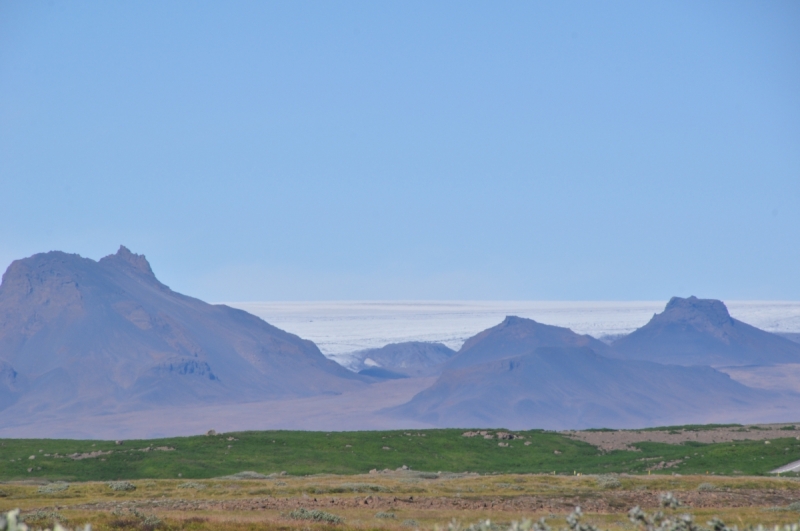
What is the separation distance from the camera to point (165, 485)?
62.9 metres

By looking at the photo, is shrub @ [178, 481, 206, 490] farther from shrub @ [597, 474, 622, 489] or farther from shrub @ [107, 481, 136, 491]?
shrub @ [597, 474, 622, 489]

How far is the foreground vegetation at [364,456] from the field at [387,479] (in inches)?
7.6

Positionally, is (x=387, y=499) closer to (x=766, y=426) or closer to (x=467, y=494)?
(x=467, y=494)

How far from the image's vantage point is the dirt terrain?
96.3m

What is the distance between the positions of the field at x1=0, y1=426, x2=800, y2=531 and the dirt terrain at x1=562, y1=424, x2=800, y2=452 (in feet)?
1.74

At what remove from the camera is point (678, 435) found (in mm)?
103375

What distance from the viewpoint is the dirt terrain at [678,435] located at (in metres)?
96.3

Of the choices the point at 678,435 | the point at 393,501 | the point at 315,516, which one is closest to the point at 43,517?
the point at 315,516

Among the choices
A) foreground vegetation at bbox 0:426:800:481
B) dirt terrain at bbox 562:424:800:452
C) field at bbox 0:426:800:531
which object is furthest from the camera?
dirt terrain at bbox 562:424:800:452

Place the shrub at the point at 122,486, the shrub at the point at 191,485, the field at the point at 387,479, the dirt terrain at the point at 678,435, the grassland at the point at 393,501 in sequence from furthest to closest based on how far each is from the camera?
the dirt terrain at the point at 678,435 < the shrub at the point at 191,485 < the shrub at the point at 122,486 < the field at the point at 387,479 < the grassland at the point at 393,501

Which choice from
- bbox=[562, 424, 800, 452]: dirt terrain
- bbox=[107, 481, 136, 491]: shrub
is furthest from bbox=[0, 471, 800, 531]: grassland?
bbox=[562, 424, 800, 452]: dirt terrain

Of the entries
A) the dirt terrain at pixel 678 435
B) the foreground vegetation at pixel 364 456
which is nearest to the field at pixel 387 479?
the foreground vegetation at pixel 364 456

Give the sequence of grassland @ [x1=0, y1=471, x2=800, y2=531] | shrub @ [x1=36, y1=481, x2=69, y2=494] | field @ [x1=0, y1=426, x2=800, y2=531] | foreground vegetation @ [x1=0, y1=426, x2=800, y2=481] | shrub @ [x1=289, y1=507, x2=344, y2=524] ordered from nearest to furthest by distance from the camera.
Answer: grassland @ [x1=0, y1=471, x2=800, y2=531] < shrub @ [x1=289, y1=507, x2=344, y2=524] < field @ [x1=0, y1=426, x2=800, y2=531] < shrub @ [x1=36, y1=481, x2=69, y2=494] < foreground vegetation @ [x1=0, y1=426, x2=800, y2=481]

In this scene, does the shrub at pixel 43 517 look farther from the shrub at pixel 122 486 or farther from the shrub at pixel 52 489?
the shrub at pixel 122 486
